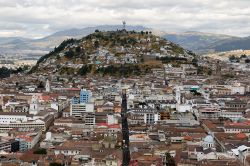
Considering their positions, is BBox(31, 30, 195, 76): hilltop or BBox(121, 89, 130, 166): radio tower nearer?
BBox(121, 89, 130, 166): radio tower

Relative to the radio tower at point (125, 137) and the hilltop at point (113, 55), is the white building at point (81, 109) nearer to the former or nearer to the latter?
the radio tower at point (125, 137)

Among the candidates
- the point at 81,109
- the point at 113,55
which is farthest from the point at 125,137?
the point at 113,55

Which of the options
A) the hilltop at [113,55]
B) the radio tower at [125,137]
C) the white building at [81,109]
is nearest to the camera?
the radio tower at [125,137]

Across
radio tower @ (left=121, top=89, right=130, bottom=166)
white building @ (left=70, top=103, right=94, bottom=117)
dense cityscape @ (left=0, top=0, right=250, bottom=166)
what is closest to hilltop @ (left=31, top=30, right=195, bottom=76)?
dense cityscape @ (left=0, top=0, right=250, bottom=166)

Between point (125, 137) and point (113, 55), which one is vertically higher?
point (113, 55)

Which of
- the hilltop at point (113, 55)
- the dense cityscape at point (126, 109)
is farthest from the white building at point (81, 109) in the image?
the hilltop at point (113, 55)

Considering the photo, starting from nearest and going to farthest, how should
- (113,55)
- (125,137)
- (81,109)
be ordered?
(125,137) < (81,109) < (113,55)

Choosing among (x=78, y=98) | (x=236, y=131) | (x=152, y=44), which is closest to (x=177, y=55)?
(x=152, y=44)

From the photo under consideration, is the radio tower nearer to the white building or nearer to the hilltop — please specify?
the white building

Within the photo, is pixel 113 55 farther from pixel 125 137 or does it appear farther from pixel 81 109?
pixel 125 137
